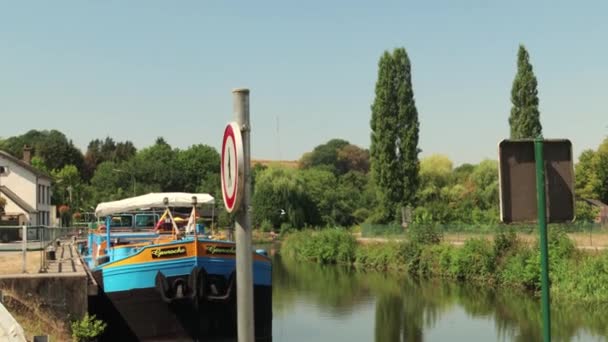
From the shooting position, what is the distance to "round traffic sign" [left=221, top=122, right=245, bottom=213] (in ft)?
12.7

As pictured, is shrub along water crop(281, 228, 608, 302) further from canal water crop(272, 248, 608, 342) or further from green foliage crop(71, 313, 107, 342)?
green foliage crop(71, 313, 107, 342)

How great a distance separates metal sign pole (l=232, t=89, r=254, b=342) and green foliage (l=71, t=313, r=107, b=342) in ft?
35.8

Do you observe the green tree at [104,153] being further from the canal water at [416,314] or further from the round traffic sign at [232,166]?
the round traffic sign at [232,166]

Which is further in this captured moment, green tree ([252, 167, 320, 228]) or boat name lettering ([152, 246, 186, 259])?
green tree ([252, 167, 320, 228])

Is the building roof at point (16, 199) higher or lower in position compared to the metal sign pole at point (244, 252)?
higher

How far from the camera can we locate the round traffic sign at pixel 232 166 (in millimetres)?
3875

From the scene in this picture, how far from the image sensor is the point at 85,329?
14.0 metres

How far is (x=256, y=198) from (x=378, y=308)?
42.5 m

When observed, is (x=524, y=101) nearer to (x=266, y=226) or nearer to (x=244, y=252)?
(x=266, y=226)

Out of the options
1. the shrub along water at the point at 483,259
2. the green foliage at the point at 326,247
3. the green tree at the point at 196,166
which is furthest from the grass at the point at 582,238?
the green tree at the point at 196,166

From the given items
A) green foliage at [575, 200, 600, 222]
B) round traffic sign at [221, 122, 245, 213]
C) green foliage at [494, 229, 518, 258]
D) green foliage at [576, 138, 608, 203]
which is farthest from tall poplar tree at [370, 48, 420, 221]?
round traffic sign at [221, 122, 245, 213]

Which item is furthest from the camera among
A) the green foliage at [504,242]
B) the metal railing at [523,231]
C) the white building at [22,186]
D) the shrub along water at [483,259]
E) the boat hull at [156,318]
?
the white building at [22,186]

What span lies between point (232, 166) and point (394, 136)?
48.8m

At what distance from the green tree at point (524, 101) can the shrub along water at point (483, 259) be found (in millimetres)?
→ 10930
